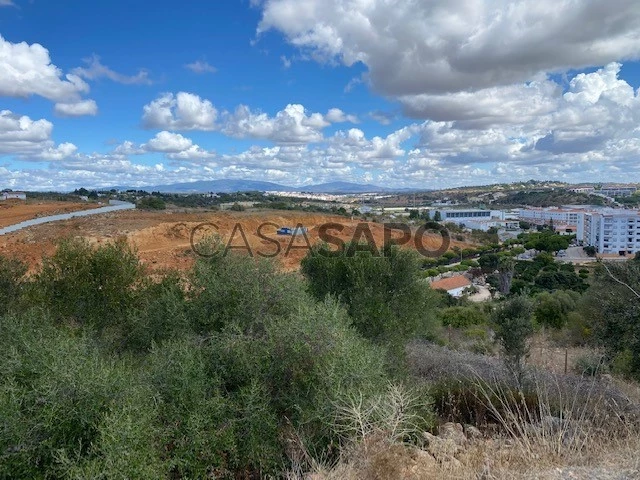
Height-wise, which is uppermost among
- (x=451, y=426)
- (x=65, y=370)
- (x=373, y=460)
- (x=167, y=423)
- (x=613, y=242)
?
Answer: (x=65, y=370)

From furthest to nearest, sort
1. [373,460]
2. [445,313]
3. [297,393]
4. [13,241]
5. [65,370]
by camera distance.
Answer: [13,241] → [445,313] → [297,393] → [65,370] → [373,460]

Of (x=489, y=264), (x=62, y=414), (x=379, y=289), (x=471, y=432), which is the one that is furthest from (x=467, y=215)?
(x=62, y=414)

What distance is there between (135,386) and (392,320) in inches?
271

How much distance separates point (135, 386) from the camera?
5.55 m

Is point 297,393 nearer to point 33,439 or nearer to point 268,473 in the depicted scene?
point 268,473

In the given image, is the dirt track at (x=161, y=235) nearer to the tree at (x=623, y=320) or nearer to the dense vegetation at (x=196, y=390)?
the tree at (x=623, y=320)

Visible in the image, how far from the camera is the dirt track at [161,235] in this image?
1174 inches

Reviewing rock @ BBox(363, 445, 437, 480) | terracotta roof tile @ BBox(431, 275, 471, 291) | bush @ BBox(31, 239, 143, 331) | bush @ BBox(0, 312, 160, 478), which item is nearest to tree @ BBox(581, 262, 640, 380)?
rock @ BBox(363, 445, 437, 480)

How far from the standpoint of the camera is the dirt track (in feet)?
97.8

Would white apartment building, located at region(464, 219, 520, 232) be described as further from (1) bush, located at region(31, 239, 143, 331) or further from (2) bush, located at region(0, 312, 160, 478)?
(2) bush, located at region(0, 312, 160, 478)

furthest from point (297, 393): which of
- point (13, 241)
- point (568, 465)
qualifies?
point (13, 241)

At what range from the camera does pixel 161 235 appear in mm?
39344

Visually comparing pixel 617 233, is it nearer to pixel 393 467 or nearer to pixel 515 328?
pixel 515 328

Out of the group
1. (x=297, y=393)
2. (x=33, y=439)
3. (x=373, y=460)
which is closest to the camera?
(x=373, y=460)
